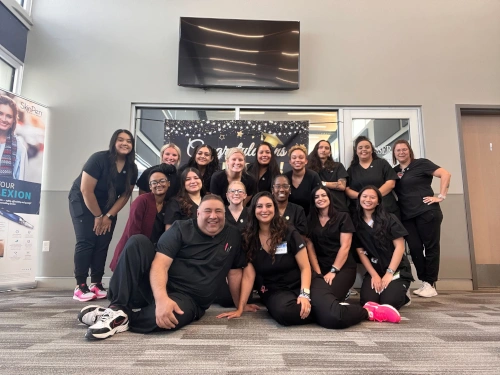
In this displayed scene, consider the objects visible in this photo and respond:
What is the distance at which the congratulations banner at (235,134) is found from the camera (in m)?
3.65

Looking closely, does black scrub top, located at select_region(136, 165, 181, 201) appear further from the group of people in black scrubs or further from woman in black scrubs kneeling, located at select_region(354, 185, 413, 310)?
woman in black scrubs kneeling, located at select_region(354, 185, 413, 310)

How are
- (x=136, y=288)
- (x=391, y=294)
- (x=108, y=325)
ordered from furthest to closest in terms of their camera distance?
(x=391, y=294) → (x=136, y=288) → (x=108, y=325)

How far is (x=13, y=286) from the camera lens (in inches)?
121

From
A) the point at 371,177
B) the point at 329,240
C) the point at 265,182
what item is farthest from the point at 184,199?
the point at 371,177

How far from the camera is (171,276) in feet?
5.72

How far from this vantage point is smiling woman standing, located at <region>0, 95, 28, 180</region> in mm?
3082

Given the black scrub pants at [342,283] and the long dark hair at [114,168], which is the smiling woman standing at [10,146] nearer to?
the long dark hair at [114,168]

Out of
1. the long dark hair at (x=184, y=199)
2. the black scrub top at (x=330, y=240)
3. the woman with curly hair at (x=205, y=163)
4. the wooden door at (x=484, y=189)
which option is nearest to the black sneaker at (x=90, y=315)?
the long dark hair at (x=184, y=199)

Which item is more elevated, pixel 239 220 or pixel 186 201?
pixel 186 201

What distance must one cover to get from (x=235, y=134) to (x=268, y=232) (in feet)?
6.33

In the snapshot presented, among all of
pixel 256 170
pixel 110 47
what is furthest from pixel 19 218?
pixel 256 170

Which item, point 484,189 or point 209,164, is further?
point 484,189

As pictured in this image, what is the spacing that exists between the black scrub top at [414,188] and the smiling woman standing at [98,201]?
2546 millimetres

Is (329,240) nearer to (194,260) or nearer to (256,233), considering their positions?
(256,233)
